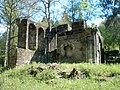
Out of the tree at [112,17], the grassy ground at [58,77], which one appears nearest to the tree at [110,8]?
the tree at [112,17]

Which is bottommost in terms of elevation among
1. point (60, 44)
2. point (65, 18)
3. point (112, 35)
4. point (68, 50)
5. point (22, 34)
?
point (68, 50)

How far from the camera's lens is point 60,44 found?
2491 centimetres

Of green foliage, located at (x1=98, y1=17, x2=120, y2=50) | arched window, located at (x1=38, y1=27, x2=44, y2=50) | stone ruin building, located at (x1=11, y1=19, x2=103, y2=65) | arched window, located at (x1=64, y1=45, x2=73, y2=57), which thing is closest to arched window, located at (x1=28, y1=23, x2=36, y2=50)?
stone ruin building, located at (x1=11, y1=19, x2=103, y2=65)

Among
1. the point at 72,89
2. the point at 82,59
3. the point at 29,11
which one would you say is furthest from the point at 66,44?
the point at 72,89

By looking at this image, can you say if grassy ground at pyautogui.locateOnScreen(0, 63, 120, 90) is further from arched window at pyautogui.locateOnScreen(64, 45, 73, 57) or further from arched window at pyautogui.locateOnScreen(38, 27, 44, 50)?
arched window at pyautogui.locateOnScreen(38, 27, 44, 50)

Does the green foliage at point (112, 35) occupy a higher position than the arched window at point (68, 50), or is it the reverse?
the green foliage at point (112, 35)

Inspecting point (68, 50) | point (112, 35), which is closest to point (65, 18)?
point (112, 35)

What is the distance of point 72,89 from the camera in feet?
32.5

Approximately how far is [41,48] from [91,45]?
7324 mm

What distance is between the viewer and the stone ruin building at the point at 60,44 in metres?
22.8

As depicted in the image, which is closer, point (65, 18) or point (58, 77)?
point (58, 77)

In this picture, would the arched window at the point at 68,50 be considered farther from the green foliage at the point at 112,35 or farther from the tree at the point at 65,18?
the tree at the point at 65,18

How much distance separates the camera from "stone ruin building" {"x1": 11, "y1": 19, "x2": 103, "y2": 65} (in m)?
22.8

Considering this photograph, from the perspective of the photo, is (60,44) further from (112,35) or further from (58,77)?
(58,77)
